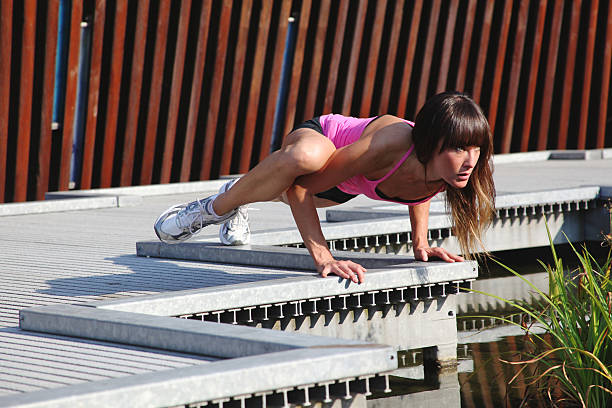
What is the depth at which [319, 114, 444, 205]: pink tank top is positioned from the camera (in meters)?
4.12

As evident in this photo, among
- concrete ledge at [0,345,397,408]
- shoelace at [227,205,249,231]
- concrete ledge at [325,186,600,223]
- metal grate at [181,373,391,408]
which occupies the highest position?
concrete ledge at [325,186,600,223]

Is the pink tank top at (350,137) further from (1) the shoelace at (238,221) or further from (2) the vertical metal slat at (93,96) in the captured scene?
(2) the vertical metal slat at (93,96)

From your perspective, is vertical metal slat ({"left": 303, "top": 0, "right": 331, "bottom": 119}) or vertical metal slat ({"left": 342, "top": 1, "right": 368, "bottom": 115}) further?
vertical metal slat ({"left": 342, "top": 1, "right": 368, "bottom": 115})

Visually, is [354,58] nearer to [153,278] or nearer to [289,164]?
[153,278]

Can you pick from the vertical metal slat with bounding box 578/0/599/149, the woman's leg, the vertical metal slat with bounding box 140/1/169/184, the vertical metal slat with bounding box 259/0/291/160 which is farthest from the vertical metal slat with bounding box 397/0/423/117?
the woman's leg

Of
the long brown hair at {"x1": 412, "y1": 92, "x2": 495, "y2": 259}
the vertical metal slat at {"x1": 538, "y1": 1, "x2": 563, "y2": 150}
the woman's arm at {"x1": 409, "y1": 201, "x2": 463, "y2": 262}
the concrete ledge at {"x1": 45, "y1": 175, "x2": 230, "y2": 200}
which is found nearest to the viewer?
the long brown hair at {"x1": 412, "y1": 92, "x2": 495, "y2": 259}

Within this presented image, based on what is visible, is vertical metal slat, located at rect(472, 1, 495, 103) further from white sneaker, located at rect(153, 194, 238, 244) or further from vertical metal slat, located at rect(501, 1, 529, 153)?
white sneaker, located at rect(153, 194, 238, 244)

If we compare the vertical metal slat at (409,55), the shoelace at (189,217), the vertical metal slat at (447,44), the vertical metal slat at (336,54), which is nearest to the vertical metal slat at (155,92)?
the vertical metal slat at (336,54)

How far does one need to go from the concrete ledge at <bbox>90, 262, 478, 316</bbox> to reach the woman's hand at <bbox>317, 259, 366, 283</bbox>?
37 mm

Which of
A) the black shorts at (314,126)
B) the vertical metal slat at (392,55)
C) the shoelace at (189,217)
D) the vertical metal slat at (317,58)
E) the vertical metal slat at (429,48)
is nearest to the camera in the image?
the black shorts at (314,126)

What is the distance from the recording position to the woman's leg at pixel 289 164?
4.00m

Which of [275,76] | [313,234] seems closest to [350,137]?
[313,234]

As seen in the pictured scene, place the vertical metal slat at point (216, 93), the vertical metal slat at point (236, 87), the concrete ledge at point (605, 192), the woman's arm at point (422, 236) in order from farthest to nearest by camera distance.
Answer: the vertical metal slat at point (236, 87) → the vertical metal slat at point (216, 93) → the concrete ledge at point (605, 192) → the woman's arm at point (422, 236)

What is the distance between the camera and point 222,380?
2656 millimetres
